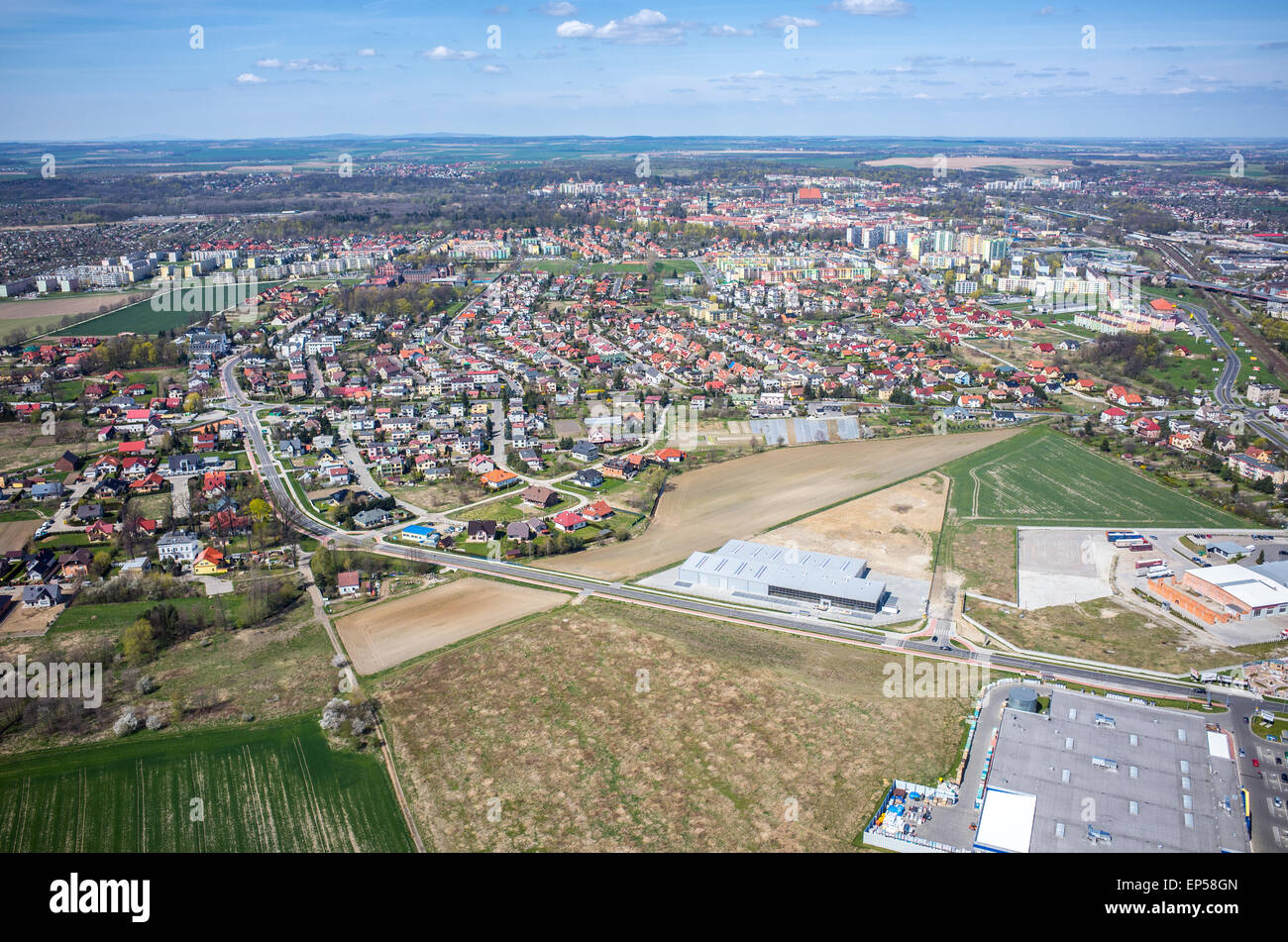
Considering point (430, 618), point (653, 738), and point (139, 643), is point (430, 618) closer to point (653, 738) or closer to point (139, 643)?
point (139, 643)

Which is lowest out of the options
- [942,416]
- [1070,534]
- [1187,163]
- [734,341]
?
[1070,534]

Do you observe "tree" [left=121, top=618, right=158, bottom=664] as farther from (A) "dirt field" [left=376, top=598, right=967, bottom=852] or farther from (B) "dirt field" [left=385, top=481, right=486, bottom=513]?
(B) "dirt field" [left=385, top=481, right=486, bottom=513]

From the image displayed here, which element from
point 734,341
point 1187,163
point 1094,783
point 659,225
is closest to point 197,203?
point 659,225

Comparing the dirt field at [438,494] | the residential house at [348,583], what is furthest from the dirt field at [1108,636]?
the dirt field at [438,494]

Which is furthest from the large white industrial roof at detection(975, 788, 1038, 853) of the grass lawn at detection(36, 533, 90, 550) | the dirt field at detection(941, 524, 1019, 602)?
the grass lawn at detection(36, 533, 90, 550)

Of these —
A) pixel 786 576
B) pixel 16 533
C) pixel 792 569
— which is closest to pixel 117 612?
pixel 16 533

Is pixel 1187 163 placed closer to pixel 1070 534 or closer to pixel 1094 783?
pixel 1070 534
